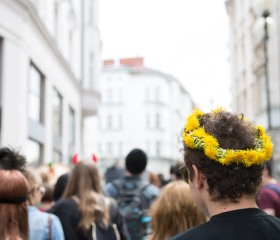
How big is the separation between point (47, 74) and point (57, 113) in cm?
292

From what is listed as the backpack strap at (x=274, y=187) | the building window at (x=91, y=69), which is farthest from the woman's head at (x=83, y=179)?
the building window at (x=91, y=69)

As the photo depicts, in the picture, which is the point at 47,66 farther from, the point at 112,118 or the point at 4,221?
the point at 112,118

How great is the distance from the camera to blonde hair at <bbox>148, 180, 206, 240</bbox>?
11.7 feet

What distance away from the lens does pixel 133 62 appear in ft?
251

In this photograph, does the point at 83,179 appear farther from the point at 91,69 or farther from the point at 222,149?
the point at 91,69

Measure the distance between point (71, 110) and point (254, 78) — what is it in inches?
448

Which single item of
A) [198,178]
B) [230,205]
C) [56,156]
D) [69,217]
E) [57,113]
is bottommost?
[69,217]

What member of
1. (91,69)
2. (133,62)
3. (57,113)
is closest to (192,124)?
(57,113)

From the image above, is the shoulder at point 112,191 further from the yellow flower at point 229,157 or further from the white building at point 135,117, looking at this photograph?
the white building at point 135,117

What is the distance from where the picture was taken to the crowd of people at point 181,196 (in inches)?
70.1

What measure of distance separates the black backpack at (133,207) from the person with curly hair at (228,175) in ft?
10.4

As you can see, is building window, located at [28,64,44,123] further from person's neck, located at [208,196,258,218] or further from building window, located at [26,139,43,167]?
person's neck, located at [208,196,258,218]

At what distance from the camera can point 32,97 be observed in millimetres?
15211

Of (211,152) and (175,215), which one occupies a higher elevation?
(211,152)
